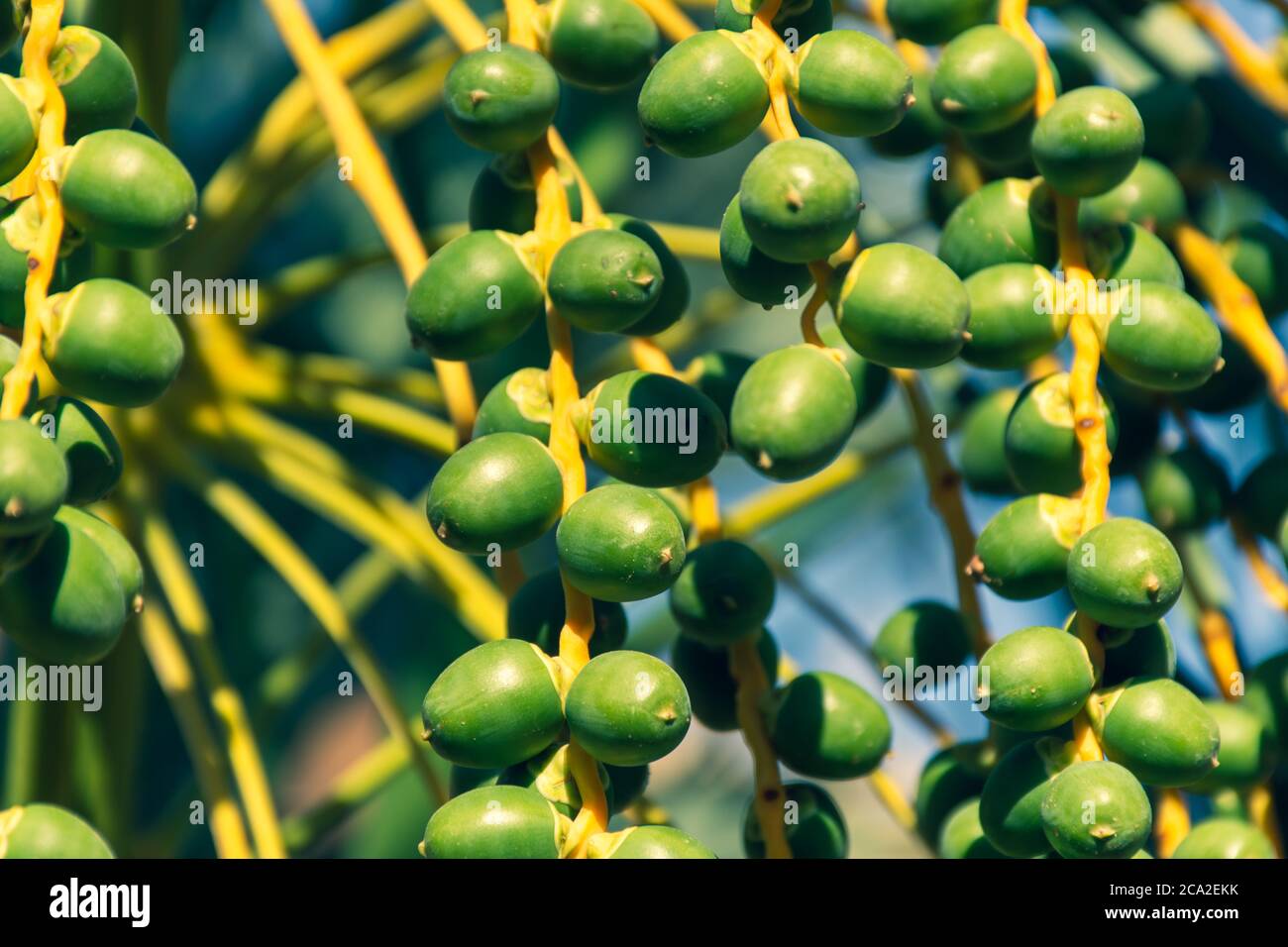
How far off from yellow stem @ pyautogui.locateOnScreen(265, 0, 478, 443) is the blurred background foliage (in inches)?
Result: 10.7

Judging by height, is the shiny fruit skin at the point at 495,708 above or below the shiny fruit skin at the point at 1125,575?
below

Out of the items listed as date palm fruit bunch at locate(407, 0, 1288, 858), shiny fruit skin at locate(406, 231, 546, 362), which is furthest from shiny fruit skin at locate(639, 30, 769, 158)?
shiny fruit skin at locate(406, 231, 546, 362)

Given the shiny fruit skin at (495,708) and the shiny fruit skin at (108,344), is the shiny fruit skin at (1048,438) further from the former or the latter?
the shiny fruit skin at (108,344)

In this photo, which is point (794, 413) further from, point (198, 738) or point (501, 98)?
point (198, 738)

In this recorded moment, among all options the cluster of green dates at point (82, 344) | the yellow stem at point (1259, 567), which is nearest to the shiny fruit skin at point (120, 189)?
the cluster of green dates at point (82, 344)

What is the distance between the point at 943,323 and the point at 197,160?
1.11 m

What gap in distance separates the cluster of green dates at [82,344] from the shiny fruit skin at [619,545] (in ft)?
0.70

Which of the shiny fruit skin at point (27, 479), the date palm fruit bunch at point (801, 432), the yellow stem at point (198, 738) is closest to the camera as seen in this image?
the shiny fruit skin at point (27, 479)

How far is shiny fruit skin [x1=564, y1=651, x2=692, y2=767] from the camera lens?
2.56ft

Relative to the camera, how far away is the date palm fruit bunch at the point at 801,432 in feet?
2.69

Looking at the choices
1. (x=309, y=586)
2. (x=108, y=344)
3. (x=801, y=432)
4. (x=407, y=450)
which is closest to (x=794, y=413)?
(x=801, y=432)

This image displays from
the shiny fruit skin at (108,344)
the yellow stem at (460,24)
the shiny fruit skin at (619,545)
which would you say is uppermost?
the yellow stem at (460,24)
